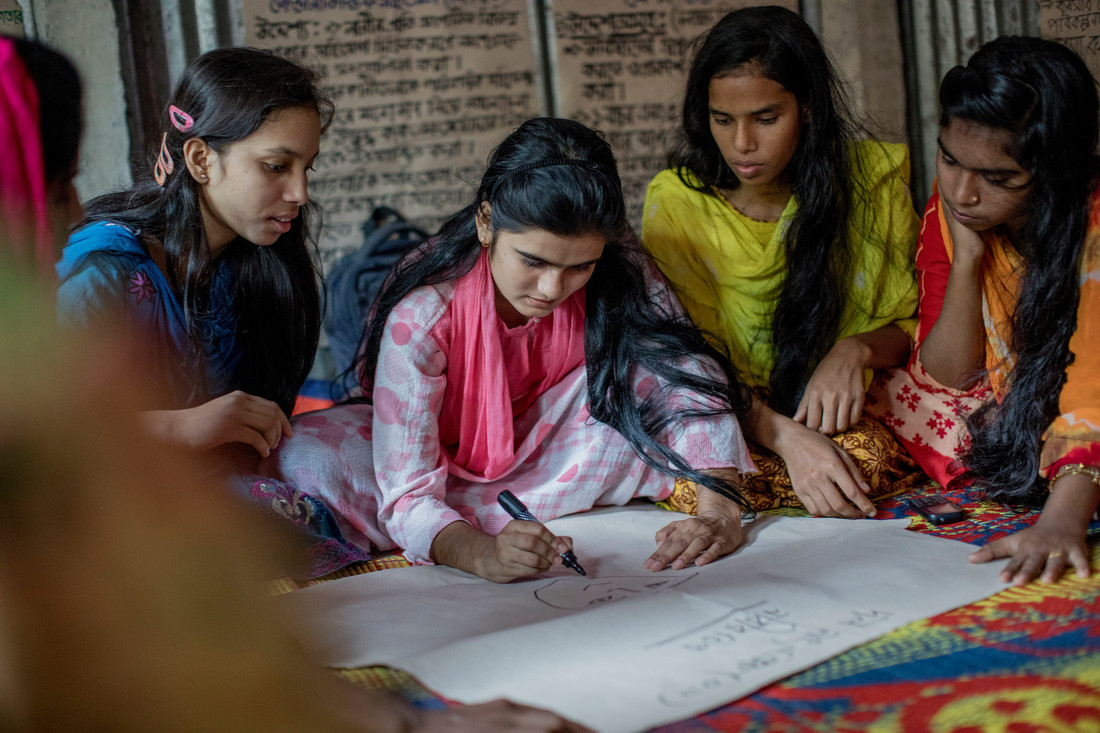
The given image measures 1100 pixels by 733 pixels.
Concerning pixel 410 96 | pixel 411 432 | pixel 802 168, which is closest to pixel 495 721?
pixel 411 432

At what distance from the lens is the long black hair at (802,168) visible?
2258 millimetres

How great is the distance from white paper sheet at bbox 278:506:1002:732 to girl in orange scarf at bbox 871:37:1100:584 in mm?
229

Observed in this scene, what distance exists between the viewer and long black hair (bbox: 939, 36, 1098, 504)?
1857 mm

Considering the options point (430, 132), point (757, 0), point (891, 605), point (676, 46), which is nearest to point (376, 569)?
point (891, 605)

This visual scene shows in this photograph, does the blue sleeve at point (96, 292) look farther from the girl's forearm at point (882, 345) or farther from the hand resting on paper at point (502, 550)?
the girl's forearm at point (882, 345)

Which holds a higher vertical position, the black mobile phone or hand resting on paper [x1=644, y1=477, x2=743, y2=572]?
hand resting on paper [x1=644, y1=477, x2=743, y2=572]

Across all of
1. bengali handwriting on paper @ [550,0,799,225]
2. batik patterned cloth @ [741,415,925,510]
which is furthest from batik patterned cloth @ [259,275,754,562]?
bengali handwriting on paper @ [550,0,799,225]

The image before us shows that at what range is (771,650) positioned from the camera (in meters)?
1.33

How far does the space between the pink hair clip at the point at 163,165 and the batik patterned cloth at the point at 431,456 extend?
583mm

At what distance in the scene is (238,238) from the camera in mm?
2195

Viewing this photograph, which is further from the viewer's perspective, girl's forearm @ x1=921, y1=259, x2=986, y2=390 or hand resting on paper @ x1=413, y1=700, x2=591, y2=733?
girl's forearm @ x1=921, y1=259, x2=986, y2=390

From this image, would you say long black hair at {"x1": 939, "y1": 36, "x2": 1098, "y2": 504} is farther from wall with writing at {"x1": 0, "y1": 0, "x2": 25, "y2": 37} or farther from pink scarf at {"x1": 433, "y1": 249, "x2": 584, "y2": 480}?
wall with writing at {"x1": 0, "y1": 0, "x2": 25, "y2": 37}

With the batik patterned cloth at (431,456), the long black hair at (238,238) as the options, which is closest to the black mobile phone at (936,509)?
the batik patterned cloth at (431,456)

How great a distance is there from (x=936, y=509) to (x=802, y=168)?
2.97 feet
